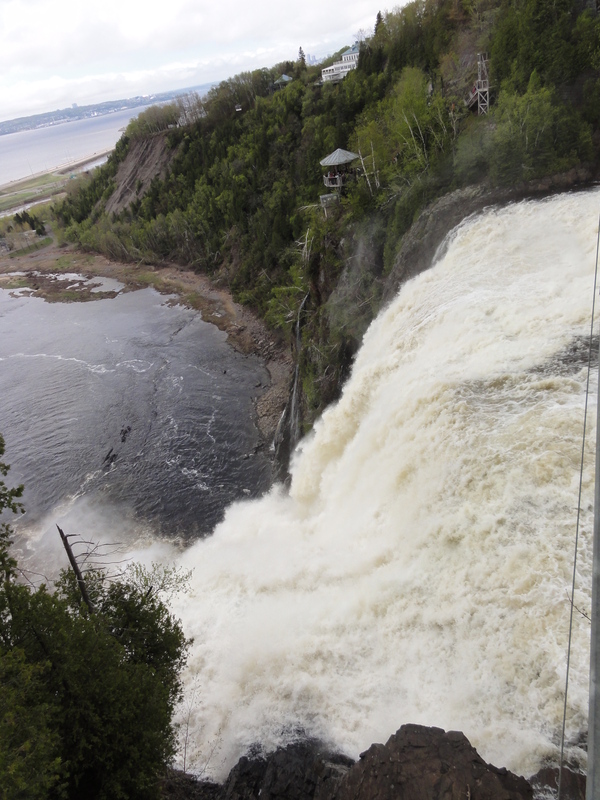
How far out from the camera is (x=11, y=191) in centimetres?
17588

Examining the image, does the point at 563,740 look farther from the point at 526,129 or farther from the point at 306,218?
the point at 306,218

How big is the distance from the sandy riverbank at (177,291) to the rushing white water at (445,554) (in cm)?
1579

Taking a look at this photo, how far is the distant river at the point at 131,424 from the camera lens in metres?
30.3

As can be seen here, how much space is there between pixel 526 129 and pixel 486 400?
17.2 m

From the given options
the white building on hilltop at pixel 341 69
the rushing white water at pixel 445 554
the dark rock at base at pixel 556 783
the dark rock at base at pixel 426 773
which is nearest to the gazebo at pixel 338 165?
the rushing white water at pixel 445 554

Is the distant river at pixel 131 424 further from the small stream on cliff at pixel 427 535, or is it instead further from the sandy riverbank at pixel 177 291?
the sandy riverbank at pixel 177 291

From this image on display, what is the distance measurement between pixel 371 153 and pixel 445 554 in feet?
97.7

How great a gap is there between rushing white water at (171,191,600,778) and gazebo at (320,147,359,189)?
50.0 ft

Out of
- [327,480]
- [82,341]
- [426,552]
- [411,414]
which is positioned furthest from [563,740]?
[82,341]

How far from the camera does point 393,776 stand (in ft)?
34.6

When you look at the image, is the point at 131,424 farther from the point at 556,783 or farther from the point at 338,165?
the point at 556,783

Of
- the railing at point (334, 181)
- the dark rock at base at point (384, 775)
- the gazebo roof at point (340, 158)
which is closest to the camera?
the dark rock at base at point (384, 775)

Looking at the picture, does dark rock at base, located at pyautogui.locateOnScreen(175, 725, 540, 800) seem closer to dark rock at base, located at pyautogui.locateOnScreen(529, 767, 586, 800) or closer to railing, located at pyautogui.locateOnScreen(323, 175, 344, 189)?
dark rock at base, located at pyautogui.locateOnScreen(529, 767, 586, 800)

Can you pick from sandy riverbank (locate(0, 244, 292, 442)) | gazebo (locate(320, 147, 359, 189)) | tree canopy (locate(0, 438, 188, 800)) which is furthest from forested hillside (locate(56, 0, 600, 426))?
tree canopy (locate(0, 438, 188, 800))
